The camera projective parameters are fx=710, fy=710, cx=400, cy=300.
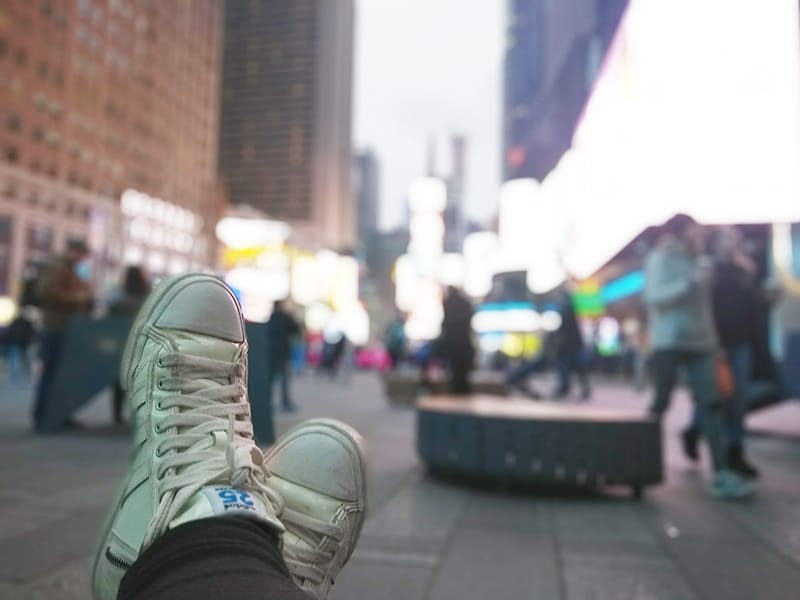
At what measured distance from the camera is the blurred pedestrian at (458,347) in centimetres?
840

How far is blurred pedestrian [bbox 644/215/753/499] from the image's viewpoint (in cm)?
401

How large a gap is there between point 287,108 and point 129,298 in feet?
459

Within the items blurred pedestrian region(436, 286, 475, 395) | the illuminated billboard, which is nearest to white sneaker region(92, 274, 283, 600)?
the illuminated billboard

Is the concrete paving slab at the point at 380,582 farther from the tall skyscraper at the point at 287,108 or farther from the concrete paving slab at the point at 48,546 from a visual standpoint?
the tall skyscraper at the point at 287,108

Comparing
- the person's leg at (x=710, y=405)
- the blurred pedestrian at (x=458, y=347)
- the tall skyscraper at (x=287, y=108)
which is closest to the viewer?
the person's leg at (x=710, y=405)

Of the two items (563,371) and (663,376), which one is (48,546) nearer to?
(663,376)

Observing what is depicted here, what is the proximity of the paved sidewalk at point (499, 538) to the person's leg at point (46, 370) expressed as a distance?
80cm

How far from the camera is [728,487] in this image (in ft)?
12.9

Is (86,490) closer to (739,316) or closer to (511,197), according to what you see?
(739,316)

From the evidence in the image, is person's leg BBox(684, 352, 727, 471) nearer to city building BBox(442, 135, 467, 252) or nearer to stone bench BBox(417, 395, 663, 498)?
stone bench BBox(417, 395, 663, 498)

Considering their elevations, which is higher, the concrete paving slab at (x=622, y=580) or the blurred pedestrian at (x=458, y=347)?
the blurred pedestrian at (x=458, y=347)

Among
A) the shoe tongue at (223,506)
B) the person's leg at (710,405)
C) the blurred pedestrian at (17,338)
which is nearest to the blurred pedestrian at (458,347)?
the person's leg at (710,405)

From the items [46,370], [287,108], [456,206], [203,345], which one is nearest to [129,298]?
[46,370]

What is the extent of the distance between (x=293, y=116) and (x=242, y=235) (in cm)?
9179
